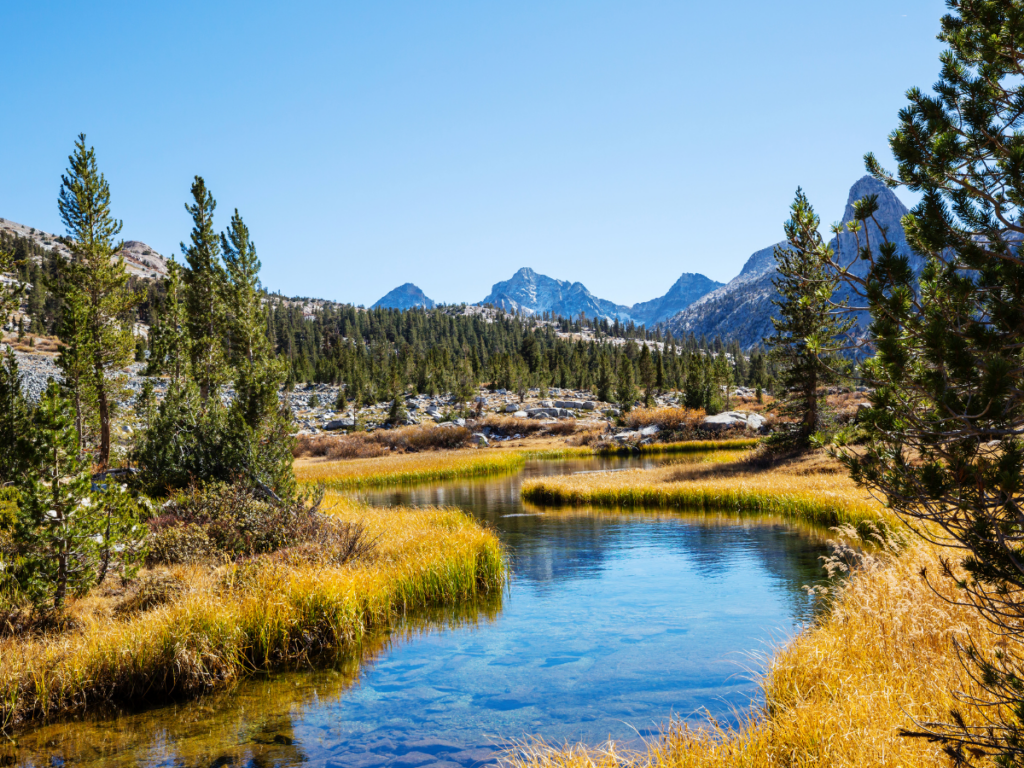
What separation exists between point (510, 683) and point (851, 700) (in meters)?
5.70

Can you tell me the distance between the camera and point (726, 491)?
91.3 feet

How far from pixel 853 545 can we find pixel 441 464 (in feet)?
114

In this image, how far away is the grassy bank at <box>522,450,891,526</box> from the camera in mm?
22969

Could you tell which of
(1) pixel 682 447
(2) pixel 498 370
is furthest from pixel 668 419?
(2) pixel 498 370

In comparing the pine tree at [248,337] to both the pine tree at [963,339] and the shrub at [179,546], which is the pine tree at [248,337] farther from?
the pine tree at [963,339]

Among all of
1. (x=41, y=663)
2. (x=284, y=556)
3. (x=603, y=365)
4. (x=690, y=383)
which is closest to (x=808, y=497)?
(x=284, y=556)

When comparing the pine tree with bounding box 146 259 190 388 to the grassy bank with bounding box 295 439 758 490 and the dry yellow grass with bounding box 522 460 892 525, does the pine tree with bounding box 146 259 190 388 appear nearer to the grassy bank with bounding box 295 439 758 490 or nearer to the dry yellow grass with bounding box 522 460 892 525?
the grassy bank with bounding box 295 439 758 490

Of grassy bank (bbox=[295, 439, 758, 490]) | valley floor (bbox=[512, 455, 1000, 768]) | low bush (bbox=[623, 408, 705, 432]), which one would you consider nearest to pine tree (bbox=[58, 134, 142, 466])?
grassy bank (bbox=[295, 439, 758, 490])

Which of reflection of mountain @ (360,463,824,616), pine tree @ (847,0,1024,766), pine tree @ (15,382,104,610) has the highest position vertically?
pine tree @ (847,0,1024,766)


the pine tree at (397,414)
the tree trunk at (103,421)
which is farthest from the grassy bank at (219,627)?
the pine tree at (397,414)

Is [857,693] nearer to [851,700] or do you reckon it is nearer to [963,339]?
[851,700]

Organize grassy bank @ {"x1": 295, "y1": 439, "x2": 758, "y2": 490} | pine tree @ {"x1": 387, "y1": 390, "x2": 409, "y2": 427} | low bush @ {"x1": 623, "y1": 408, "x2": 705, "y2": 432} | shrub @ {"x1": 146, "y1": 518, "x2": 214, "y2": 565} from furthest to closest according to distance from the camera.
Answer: pine tree @ {"x1": 387, "y1": 390, "x2": 409, "y2": 427} → low bush @ {"x1": 623, "y1": 408, "x2": 705, "y2": 432} → grassy bank @ {"x1": 295, "y1": 439, "x2": 758, "y2": 490} → shrub @ {"x1": 146, "y1": 518, "x2": 214, "y2": 565}

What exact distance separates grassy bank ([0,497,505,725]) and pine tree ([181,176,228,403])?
86.5 ft

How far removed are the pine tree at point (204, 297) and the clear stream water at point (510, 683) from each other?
92.1 ft
